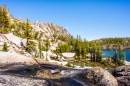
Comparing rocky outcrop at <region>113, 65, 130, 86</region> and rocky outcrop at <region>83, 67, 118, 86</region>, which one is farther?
rocky outcrop at <region>113, 65, 130, 86</region>

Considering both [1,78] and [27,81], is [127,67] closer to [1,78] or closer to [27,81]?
[27,81]

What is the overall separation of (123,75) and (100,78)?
4433 millimetres

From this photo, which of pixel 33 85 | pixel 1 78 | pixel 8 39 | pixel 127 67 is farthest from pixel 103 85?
pixel 8 39

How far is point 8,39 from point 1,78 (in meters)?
64.7

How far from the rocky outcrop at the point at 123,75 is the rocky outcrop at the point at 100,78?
5.99 ft

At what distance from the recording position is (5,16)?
279 feet

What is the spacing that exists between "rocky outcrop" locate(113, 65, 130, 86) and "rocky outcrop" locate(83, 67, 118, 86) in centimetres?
183

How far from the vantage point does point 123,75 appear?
23734 millimetres

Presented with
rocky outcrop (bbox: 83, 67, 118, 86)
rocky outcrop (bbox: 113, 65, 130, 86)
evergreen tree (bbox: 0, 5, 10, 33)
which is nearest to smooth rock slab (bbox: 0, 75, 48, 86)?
rocky outcrop (bbox: 83, 67, 118, 86)

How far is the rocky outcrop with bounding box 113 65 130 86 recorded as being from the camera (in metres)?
22.7

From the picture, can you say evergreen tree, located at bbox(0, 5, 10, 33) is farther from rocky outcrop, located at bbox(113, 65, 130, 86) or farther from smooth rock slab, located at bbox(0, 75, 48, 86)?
smooth rock slab, located at bbox(0, 75, 48, 86)

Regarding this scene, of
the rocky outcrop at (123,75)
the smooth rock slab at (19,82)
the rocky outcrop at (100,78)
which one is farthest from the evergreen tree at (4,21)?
the smooth rock slab at (19,82)

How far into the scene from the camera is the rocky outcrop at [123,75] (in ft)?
74.3

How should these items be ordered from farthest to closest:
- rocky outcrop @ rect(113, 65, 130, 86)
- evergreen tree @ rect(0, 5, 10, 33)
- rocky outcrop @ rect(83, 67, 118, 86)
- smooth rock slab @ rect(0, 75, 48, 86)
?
evergreen tree @ rect(0, 5, 10, 33) → rocky outcrop @ rect(113, 65, 130, 86) → rocky outcrop @ rect(83, 67, 118, 86) → smooth rock slab @ rect(0, 75, 48, 86)
